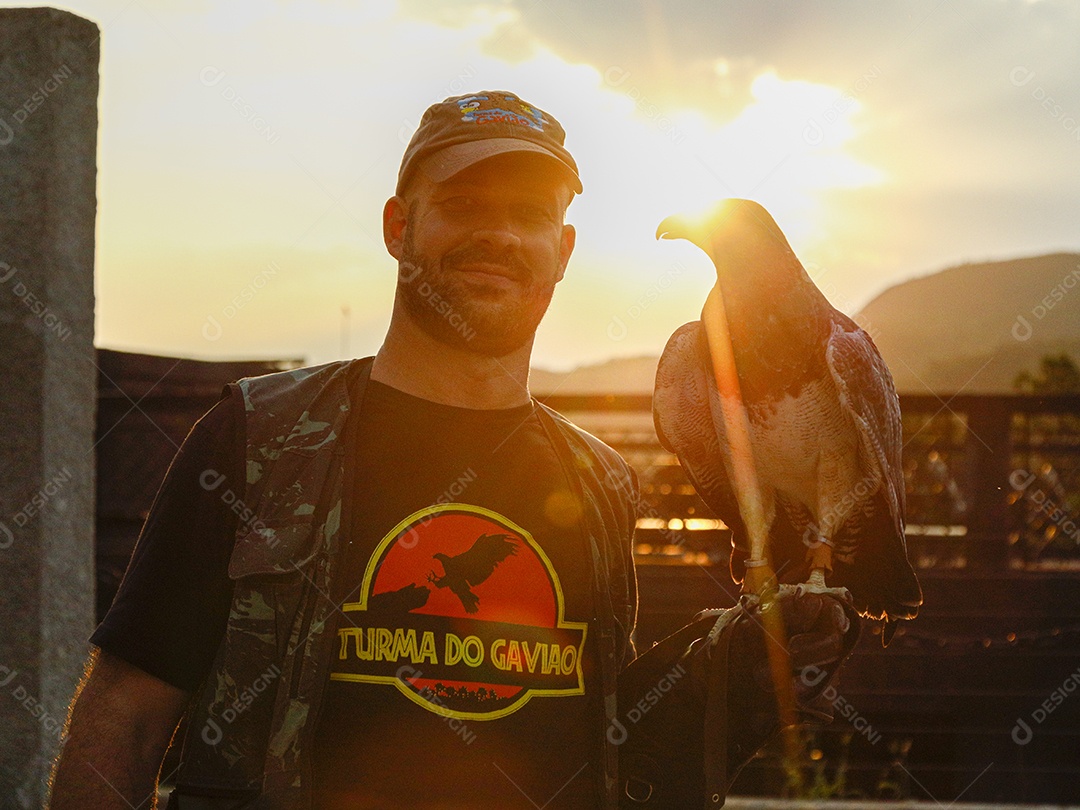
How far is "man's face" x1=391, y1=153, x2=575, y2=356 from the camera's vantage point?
2021 millimetres

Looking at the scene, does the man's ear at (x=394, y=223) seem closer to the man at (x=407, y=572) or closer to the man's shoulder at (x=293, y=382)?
the man at (x=407, y=572)

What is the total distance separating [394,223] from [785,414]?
114cm

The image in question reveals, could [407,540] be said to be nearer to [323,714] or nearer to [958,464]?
[323,714]

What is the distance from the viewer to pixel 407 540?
193cm

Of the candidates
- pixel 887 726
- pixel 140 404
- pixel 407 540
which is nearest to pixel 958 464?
pixel 887 726

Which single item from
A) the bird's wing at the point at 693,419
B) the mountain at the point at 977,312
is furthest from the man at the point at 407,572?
the mountain at the point at 977,312

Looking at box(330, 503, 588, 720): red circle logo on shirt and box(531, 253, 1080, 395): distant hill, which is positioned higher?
box(531, 253, 1080, 395): distant hill

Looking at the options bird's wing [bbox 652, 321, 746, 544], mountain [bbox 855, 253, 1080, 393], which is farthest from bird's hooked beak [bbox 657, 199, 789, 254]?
mountain [bbox 855, 253, 1080, 393]

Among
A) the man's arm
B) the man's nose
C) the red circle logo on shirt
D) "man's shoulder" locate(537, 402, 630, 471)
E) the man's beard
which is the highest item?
the man's nose

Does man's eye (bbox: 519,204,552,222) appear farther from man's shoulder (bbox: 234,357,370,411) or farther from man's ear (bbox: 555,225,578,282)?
man's shoulder (bbox: 234,357,370,411)

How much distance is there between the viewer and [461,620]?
192cm

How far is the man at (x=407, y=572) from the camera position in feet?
5.83

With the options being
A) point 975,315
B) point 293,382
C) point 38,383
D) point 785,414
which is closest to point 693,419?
point 785,414

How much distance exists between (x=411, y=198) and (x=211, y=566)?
97 cm
